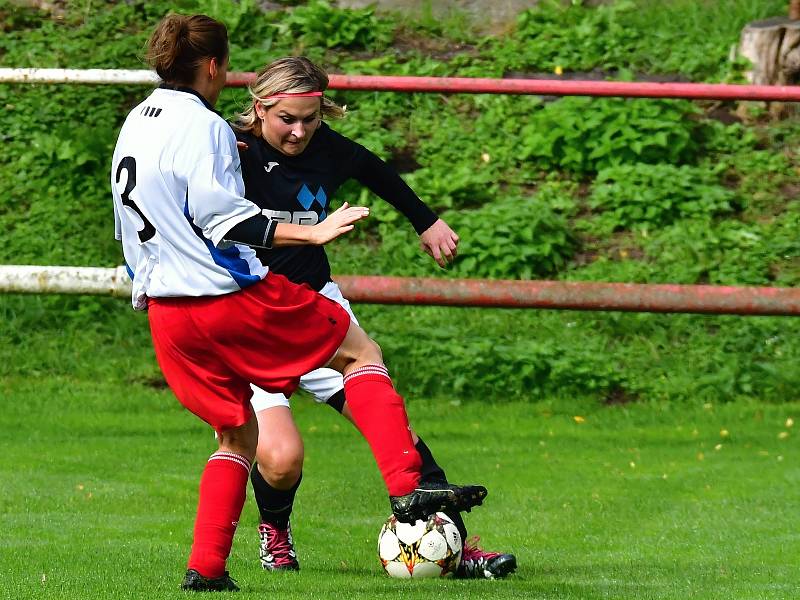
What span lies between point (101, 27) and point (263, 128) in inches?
282

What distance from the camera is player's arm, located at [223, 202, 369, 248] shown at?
434 cm

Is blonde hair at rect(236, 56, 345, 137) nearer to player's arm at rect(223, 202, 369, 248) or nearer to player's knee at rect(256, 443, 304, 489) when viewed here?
player's arm at rect(223, 202, 369, 248)

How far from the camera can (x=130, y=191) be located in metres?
4.37

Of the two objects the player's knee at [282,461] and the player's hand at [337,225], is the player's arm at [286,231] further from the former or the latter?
the player's knee at [282,461]

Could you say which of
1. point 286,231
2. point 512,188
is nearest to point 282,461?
point 286,231

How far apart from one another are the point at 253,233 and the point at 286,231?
0.09 metres

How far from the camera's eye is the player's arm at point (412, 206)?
537cm

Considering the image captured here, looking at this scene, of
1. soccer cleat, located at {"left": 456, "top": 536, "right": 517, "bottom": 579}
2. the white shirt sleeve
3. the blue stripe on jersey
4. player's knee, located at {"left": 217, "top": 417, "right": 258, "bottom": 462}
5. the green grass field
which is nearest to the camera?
the white shirt sleeve

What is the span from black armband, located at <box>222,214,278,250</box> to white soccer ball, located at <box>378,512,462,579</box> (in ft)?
4.35

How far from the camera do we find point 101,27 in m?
12.0

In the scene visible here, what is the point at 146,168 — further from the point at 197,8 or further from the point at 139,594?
the point at 197,8

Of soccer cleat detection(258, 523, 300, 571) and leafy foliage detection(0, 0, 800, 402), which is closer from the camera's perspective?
soccer cleat detection(258, 523, 300, 571)

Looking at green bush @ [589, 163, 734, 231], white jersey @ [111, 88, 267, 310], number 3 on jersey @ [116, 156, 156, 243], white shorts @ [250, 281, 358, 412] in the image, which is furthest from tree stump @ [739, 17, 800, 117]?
number 3 on jersey @ [116, 156, 156, 243]

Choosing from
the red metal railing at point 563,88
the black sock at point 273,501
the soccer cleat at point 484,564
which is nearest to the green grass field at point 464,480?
the soccer cleat at point 484,564
